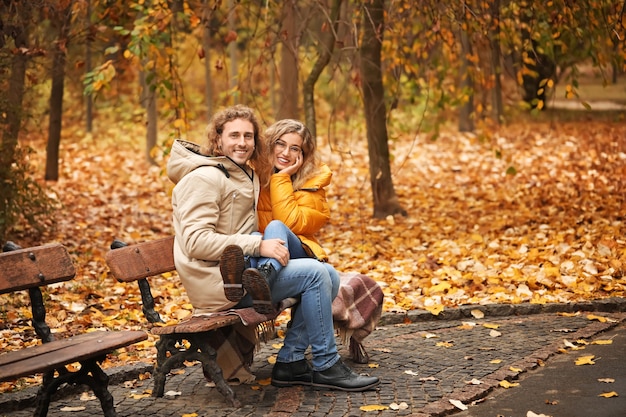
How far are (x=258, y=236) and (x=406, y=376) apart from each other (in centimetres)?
123

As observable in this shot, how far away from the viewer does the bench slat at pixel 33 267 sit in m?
4.26

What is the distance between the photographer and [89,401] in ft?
15.8

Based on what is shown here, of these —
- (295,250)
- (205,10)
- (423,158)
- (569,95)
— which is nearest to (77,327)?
(295,250)

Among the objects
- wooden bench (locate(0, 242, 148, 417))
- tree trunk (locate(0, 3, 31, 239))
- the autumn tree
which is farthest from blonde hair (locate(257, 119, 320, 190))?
tree trunk (locate(0, 3, 31, 239))

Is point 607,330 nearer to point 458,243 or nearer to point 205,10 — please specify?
point 458,243

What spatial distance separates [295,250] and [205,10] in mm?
4438

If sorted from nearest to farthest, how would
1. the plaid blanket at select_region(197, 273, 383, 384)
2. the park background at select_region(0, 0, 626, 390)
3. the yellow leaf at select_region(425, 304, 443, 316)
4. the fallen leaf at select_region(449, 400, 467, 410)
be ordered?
the fallen leaf at select_region(449, 400, 467, 410), the plaid blanket at select_region(197, 273, 383, 384), the yellow leaf at select_region(425, 304, 443, 316), the park background at select_region(0, 0, 626, 390)

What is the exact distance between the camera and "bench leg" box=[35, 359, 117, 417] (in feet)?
13.7

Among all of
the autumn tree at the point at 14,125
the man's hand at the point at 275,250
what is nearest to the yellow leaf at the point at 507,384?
the man's hand at the point at 275,250

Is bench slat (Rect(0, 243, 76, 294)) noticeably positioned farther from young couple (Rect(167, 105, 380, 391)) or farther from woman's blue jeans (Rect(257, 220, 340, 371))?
woman's blue jeans (Rect(257, 220, 340, 371))

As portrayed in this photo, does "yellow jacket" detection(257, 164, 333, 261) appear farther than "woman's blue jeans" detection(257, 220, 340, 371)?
Yes

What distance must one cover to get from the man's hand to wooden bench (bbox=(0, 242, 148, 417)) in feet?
2.67

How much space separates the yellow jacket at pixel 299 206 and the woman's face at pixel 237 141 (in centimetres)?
27

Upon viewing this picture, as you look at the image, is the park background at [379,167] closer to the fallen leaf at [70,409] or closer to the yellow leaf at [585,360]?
the fallen leaf at [70,409]
